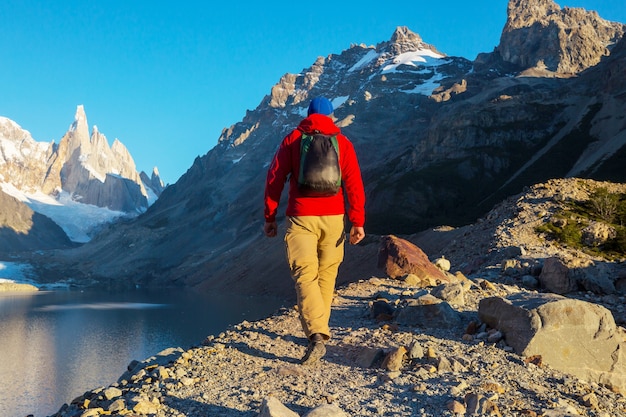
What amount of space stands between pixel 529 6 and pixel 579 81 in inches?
3303

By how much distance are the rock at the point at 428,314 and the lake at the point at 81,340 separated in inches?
214

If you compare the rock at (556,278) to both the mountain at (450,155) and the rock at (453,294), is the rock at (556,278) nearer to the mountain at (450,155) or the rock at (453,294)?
the rock at (453,294)

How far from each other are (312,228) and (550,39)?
17759 centimetres

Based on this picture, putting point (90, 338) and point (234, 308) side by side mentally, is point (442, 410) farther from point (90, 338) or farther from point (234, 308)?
point (234, 308)

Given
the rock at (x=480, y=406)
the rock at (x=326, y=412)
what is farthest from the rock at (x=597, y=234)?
the rock at (x=326, y=412)

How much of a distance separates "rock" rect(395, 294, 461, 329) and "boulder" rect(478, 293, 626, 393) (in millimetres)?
1485

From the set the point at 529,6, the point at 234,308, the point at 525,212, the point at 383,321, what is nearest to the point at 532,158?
the point at 234,308

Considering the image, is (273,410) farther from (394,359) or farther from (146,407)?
(394,359)

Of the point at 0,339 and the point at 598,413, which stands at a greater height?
the point at 598,413

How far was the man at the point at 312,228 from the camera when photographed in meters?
7.29

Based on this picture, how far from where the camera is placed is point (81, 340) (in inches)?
1887

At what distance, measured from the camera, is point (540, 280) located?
14.8 metres

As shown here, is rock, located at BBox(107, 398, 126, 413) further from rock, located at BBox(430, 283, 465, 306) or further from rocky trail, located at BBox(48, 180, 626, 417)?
rock, located at BBox(430, 283, 465, 306)

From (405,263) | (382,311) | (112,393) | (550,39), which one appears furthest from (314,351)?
(550,39)
